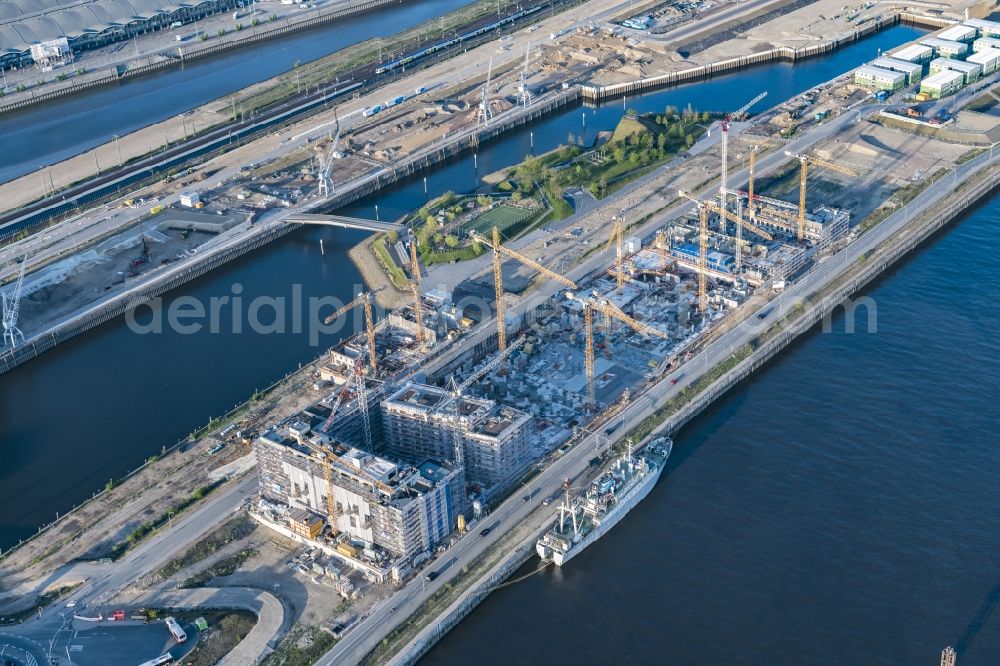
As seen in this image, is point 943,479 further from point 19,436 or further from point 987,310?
point 19,436

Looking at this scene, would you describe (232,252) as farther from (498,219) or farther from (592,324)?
(592,324)

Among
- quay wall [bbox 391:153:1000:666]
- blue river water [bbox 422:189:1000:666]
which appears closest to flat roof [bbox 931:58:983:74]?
quay wall [bbox 391:153:1000:666]

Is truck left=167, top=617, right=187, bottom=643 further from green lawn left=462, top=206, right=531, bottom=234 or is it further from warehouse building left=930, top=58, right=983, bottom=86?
warehouse building left=930, top=58, right=983, bottom=86

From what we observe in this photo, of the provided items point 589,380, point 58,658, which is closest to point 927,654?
point 589,380

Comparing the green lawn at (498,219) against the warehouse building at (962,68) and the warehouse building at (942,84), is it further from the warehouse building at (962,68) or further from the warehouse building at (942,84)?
the warehouse building at (962,68)

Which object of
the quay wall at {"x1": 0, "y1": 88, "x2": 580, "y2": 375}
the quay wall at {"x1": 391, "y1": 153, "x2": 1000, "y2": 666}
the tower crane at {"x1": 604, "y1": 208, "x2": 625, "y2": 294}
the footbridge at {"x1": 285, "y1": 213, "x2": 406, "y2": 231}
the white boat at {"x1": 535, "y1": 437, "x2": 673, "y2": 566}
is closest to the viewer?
the quay wall at {"x1": 391, "y1": 153, "x2": 1000, "y2": 666}

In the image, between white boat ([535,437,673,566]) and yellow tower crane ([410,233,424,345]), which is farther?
yellow tower crane ([410,233,424,345])

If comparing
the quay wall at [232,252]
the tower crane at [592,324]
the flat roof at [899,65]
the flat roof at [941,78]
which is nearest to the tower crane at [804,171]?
the tower crane at [592,324]
